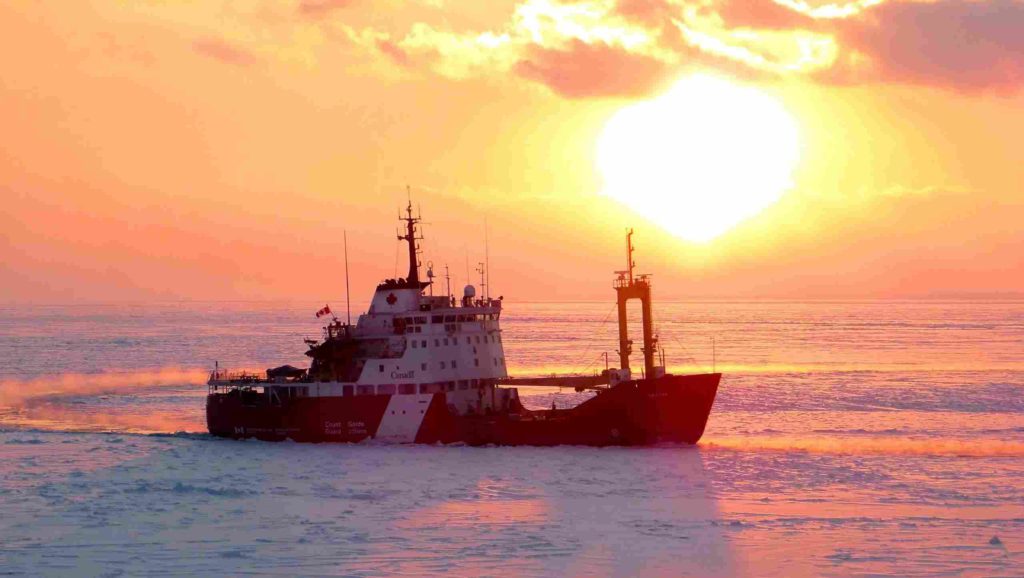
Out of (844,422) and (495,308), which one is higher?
(495,308)

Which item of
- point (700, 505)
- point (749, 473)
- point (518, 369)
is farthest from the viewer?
point (518, 369)

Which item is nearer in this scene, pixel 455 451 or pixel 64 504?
pixel 64 504

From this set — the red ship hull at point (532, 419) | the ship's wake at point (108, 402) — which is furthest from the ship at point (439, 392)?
the ship's wake at point (108, 402)

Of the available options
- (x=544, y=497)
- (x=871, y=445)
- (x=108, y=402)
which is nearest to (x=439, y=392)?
(x=544, y=497)

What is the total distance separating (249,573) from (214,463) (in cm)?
1493

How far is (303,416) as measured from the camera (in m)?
40.8

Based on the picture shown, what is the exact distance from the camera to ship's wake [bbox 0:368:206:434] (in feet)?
154

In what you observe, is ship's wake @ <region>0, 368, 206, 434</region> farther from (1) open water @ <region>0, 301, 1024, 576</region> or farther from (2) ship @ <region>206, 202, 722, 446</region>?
(2) ship @ <region>206, 202, 722, 446</region>

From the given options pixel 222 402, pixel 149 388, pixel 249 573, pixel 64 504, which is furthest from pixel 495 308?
pixel 149 388

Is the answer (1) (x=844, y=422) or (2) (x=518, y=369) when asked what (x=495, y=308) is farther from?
(2) (x=518, y=369)

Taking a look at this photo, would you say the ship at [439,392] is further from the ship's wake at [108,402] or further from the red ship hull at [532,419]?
the ship's wake at [108,402]

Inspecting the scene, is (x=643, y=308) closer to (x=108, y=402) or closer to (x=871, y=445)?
(x=871, y=445)

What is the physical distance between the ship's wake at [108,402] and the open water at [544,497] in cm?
33

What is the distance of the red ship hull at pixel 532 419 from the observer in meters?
38.0
